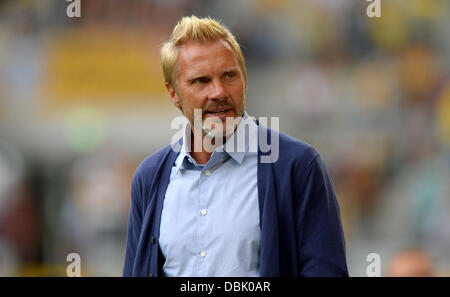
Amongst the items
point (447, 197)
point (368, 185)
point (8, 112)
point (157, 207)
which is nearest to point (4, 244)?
point (8, 112)

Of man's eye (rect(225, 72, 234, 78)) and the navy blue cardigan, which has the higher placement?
man's eye (rect(225, 72, 234, 78))

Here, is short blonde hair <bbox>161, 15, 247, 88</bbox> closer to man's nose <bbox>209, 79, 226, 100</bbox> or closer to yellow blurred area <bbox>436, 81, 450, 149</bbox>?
man's nose <bbox>209, 79, 226, 100</bbox>

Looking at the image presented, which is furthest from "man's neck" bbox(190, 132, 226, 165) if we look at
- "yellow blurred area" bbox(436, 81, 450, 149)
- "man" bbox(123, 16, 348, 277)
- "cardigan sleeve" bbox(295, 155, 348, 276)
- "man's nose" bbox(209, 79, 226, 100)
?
"yellow blurred area" bbox(436, 81, 450, 149)

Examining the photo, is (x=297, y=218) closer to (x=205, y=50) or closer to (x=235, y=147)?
(x=235, y=147)

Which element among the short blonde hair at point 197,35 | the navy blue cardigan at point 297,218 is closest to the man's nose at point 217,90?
the short blonde hair at point 197,35

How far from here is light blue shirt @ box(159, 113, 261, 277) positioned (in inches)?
75.4

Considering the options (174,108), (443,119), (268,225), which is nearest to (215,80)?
(268,225)

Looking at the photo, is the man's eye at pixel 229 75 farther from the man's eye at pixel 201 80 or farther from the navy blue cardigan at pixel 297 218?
the navy blue cardigan at pixel 297 218

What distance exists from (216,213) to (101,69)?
5005mm

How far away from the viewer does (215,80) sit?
203 centimetres

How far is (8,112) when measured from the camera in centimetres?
673

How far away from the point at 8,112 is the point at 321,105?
308cm
